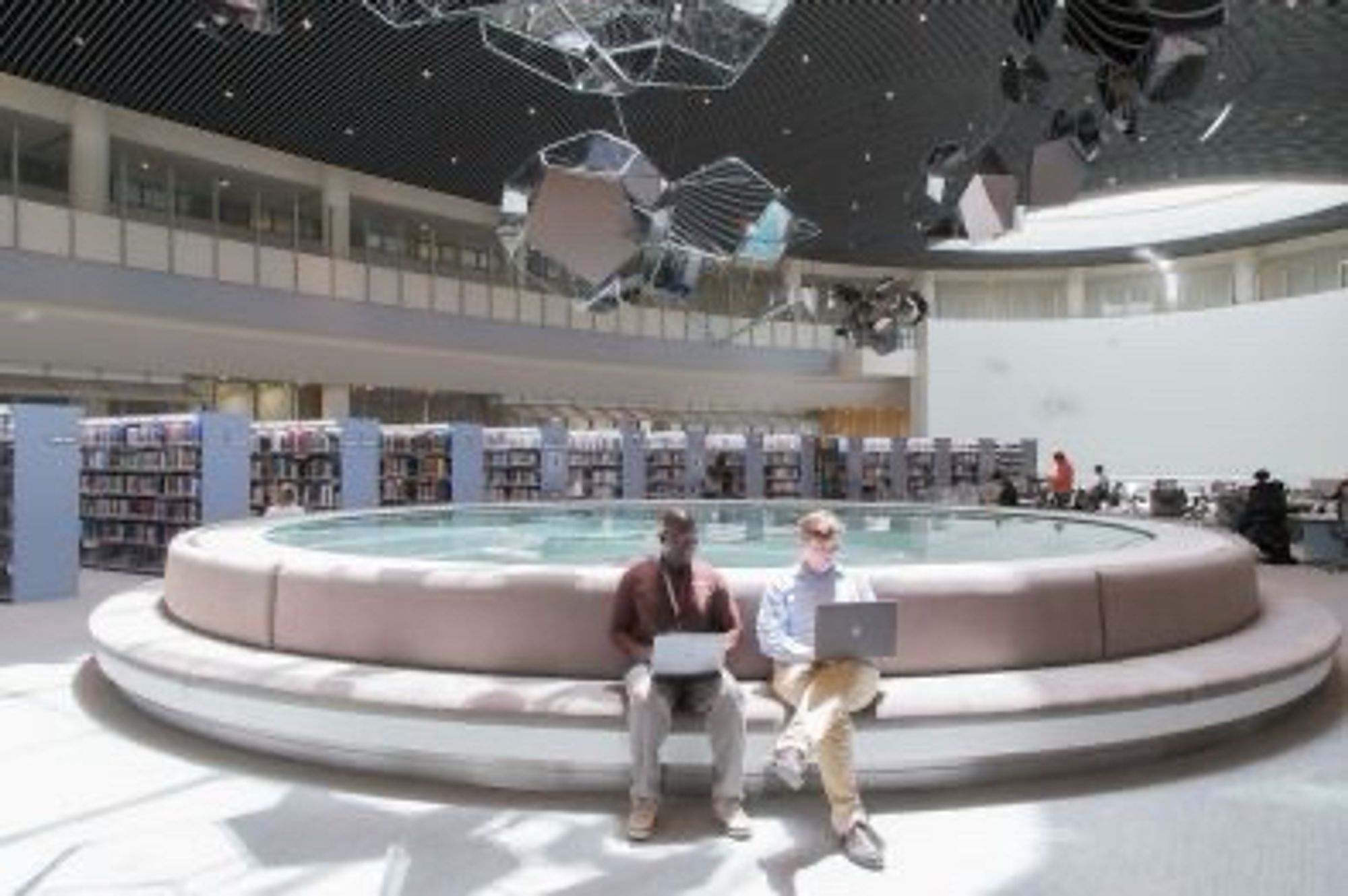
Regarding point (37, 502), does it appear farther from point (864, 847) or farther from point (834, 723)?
point (864, 847)

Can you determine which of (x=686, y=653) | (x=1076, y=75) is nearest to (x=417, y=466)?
(x=1076, y=75)

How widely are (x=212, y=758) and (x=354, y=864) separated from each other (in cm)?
167

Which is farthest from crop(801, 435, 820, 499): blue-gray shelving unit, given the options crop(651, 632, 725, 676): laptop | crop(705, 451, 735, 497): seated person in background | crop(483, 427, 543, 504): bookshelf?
crop(651, 632, 725, 676): laptop

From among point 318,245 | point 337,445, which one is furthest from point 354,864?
point 318,245

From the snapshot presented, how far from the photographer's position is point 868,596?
16.1ft

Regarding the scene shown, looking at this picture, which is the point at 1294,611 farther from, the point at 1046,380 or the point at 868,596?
the point at 1046,380

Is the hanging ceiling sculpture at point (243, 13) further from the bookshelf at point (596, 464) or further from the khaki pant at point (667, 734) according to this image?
the bookshelf at point (596, 464)

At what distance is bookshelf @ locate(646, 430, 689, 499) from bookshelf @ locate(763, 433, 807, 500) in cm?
257

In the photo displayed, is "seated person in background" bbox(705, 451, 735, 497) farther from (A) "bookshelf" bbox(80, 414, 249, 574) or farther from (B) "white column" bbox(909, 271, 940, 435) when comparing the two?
(B) "white column" bbox(909, 271, 940, 435)

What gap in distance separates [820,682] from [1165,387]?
24.7 m

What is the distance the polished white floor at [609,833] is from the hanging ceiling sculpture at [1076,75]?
430 cm

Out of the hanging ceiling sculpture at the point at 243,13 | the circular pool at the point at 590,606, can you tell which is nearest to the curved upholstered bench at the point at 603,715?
the circular pool at the point at 590,606

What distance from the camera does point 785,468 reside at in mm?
22609

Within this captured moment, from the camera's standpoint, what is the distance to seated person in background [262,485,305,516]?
35.7 ft
